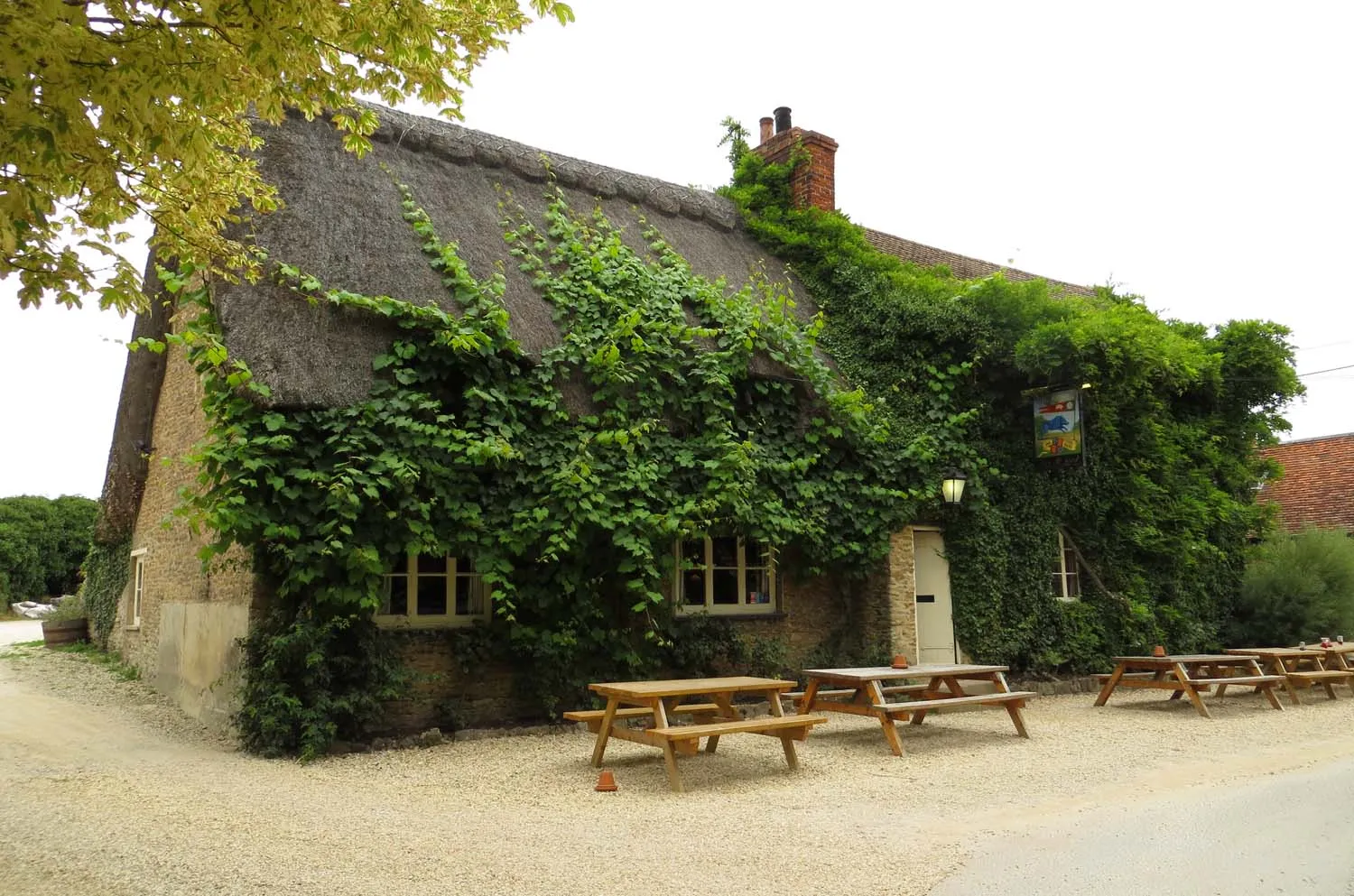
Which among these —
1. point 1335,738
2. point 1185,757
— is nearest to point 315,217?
point 1185,757

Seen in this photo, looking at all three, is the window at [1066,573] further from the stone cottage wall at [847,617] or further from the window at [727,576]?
the window at [727,576]

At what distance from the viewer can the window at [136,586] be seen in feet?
39.2

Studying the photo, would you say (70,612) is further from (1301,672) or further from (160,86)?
(1301,672)

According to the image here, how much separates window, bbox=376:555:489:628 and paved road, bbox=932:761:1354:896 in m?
5.17

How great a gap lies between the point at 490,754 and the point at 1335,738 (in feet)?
23.9

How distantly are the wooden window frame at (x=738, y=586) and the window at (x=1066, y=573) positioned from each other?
4.40 m

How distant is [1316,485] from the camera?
19984 mm

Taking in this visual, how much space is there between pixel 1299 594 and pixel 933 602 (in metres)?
6.21

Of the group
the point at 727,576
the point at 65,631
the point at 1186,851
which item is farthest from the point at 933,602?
the point at 65,631

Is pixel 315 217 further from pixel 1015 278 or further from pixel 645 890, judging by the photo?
pixel 1015 278

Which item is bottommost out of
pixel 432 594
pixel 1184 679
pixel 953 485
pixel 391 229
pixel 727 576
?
pixel 1184 679

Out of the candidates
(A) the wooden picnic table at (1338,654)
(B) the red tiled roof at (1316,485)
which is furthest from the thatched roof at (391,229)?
(B) the red tiled roof at (1316,485)

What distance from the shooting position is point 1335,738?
837cm

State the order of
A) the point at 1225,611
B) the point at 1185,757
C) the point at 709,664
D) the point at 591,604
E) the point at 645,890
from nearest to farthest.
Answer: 1. the point at 645,890
2. the point at 1185,757
3. the point at 591,604
4. the point at 709,664
5. the point at 1225,611
